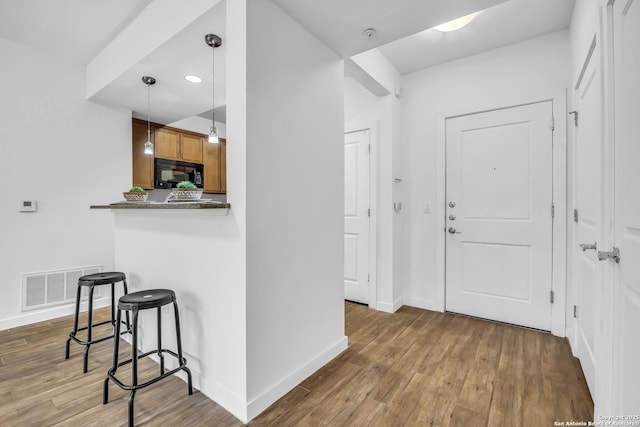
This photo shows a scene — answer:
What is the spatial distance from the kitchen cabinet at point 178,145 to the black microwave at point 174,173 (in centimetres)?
8

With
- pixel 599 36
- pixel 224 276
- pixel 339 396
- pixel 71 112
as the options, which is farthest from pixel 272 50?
pixel 71 112

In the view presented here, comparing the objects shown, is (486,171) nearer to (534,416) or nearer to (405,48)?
(405,48)

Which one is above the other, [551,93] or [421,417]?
[551,93]

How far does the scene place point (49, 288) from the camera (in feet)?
9.80

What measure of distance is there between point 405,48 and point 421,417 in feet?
9.60

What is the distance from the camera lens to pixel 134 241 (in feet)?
7.68

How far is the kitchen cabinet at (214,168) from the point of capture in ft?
15.2

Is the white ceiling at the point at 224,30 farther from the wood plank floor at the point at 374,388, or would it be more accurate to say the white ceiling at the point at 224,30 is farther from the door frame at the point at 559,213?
the wood plank floor at the point at 374,388

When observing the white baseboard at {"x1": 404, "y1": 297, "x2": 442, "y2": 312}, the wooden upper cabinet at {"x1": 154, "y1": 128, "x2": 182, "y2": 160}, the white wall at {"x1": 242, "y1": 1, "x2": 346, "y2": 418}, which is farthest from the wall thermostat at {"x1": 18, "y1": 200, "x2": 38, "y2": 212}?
the white baseboard at {"x1": 404, "y1": 297, "x2": 442, "y2": 312}

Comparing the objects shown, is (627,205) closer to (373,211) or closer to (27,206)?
(373,211)

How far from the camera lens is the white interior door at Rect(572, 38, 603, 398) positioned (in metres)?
1.67

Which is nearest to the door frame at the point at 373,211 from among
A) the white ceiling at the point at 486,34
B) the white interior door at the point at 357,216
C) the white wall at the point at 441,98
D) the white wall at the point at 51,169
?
the white interior door at the point at 357,216

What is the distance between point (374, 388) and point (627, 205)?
1.53 meters

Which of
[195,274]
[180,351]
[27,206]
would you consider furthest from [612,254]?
[27,206]
